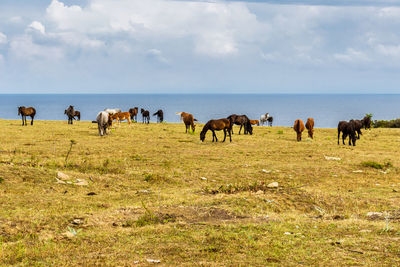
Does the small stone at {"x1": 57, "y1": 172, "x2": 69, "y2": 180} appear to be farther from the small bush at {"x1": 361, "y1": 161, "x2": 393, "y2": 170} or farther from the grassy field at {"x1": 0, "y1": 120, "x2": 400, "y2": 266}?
the small bush at {"x1": 361, "y1": 161, "x2": 393, "y2": 170}

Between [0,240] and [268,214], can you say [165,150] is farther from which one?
[0,240]

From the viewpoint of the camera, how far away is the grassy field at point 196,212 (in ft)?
19.7

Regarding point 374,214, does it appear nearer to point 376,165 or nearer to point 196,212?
point 196,212

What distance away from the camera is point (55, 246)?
6270 millimetres

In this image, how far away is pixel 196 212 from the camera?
8.65 metres

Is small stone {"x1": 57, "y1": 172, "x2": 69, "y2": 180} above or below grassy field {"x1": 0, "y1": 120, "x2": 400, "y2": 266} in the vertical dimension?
above

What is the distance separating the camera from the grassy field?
6.02m

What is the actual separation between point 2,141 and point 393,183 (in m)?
20.8

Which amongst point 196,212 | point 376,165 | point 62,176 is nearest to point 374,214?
point 196,212

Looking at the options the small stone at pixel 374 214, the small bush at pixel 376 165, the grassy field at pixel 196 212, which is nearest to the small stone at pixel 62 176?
the grassy field at pixel 196 212

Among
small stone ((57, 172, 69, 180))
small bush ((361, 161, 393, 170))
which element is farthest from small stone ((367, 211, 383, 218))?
small stone ((57, 172, 69, 180))

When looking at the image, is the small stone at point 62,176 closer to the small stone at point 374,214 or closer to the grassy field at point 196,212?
the grassy field at point 196,212

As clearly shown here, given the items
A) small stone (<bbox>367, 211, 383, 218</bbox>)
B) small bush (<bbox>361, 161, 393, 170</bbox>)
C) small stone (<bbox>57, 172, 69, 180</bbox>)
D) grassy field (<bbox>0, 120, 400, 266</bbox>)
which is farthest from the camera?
small bush (<bbox>361, 161, 393, 170</bbox>)

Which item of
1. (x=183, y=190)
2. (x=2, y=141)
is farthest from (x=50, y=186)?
(x=2, y=141)
